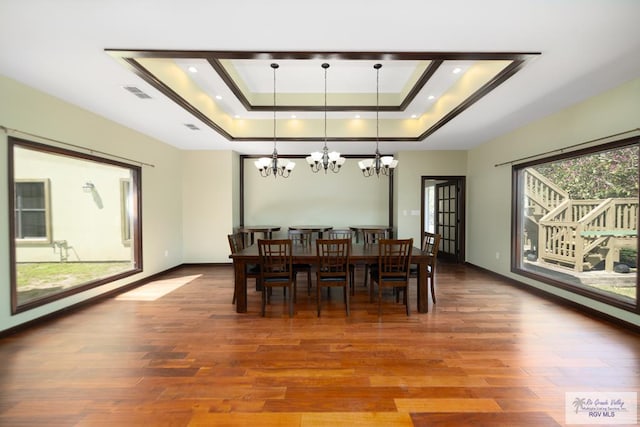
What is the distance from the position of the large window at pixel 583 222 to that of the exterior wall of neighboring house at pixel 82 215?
7.00m

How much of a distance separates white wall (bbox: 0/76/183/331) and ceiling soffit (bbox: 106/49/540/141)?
1287mm

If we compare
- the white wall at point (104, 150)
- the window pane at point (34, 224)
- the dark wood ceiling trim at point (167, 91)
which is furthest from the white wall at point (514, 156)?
the window pane at point (34, 224)

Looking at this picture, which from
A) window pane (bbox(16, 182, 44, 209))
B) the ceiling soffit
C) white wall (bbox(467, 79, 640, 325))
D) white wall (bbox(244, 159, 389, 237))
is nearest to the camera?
the ceiling soffit

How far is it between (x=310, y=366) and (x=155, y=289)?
3.26 metres

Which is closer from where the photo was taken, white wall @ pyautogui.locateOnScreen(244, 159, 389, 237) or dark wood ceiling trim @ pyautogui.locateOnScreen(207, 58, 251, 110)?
dark wood ceiling trim @ pyautogui.locateOnScreen(207, 58, 251, 110)

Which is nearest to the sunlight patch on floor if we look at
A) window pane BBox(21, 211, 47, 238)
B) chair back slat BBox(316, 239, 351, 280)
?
window pane BBox(21, 211, 47, 238)

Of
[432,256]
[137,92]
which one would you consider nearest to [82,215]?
[137,92]

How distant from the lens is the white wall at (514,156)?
2.88 metres

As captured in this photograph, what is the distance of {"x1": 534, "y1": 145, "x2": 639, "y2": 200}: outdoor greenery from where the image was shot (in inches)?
116

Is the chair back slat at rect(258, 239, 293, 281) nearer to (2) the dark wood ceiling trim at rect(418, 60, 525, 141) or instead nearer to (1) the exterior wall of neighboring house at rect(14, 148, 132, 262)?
(2) the dark wood ceiling trim at rect(418, 60, 525, 141)

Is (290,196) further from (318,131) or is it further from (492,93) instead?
(492,93)

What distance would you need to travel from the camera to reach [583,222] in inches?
145

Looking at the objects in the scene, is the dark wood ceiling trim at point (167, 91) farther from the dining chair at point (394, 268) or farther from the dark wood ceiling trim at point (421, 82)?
the dining chair at point (394, 268)

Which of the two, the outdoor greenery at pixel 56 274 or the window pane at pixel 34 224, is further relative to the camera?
the window pane at pixel 34 224
